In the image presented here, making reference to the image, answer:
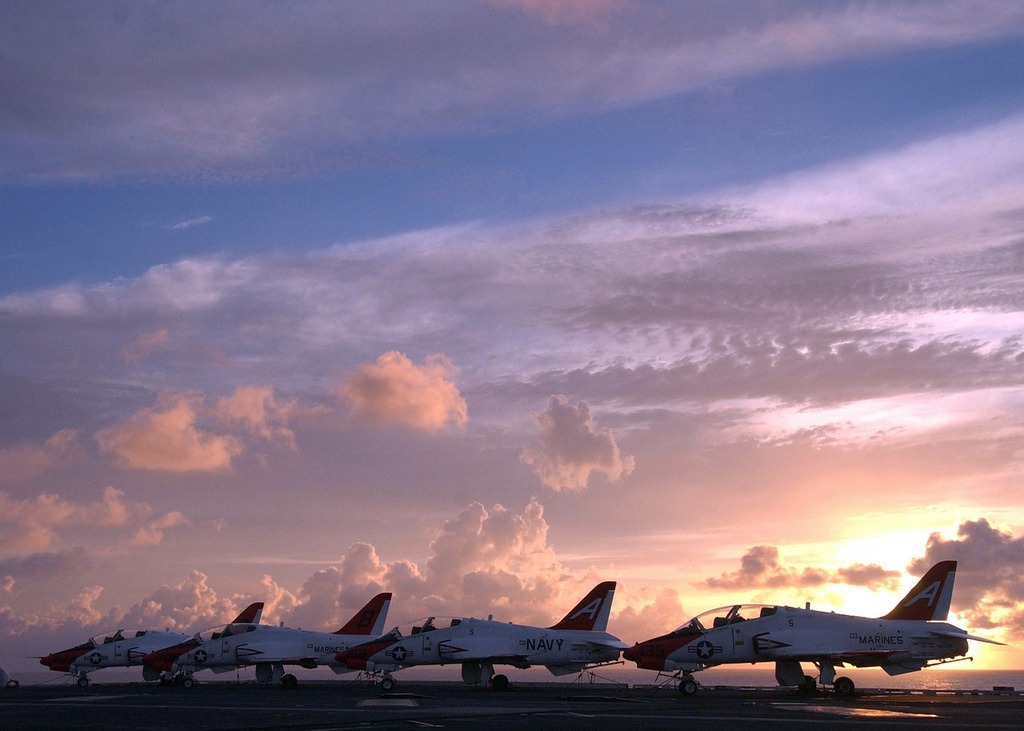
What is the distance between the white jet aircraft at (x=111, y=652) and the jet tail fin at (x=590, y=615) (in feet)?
75.5

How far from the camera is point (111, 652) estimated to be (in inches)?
2635

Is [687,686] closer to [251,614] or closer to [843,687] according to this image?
[843,687]

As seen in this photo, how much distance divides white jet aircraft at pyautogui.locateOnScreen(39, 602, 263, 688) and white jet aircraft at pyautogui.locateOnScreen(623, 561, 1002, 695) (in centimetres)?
3236

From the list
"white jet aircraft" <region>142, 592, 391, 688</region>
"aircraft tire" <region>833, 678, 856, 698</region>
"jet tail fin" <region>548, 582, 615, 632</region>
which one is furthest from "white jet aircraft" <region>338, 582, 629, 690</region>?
"aircraft tire" <region>833, 678, 856, 698</region>

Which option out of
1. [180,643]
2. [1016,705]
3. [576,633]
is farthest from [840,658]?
[180,643]

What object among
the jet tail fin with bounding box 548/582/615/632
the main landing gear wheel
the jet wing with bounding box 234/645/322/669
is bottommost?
the main landing gear wheel

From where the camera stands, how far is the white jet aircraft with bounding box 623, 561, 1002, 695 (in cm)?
4497

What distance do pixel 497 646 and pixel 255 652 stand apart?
643 inches

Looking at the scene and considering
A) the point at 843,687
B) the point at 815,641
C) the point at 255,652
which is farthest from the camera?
the point at 255,652

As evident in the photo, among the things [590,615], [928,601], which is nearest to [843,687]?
[928,601]

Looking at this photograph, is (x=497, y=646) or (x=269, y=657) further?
(x=269, y=657)

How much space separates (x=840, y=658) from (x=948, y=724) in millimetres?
18336

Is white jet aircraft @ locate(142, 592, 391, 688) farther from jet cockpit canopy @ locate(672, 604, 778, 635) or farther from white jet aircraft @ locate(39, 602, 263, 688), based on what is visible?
jet cockpit canopy @ locate(672, 604, 778, 635)

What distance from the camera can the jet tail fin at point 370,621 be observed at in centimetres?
6538
